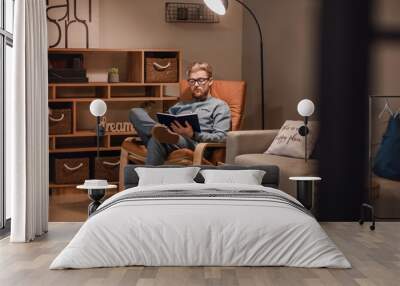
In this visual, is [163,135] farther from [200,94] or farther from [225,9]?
[225,9]

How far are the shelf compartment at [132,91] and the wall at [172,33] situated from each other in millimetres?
449

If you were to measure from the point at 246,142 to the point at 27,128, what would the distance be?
2.30 m

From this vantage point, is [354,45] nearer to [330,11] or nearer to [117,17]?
[330,11]

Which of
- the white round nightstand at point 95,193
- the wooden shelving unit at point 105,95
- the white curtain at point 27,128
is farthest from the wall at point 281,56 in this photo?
the white curtain at point 27,128

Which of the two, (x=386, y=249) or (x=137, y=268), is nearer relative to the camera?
(x=137, y=268)

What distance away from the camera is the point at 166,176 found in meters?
5.91

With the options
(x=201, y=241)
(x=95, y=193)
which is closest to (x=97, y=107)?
(x=95, y=193)

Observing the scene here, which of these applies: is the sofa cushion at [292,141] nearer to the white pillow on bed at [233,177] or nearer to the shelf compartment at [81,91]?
the white pillow on bed at [233,177]

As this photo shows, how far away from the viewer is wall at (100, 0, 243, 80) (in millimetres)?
8836

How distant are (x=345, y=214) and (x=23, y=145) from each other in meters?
2.78

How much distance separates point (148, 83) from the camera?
855 centimetres

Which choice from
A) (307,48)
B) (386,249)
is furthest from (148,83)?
(386,249)

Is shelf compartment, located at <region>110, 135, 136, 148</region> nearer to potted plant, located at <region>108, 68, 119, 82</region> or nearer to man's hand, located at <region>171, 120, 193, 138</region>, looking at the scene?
potted plant, located at <region>108, 68, 119, 82</region>

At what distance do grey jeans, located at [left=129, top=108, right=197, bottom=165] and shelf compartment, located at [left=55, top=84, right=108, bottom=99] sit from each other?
1279mm
